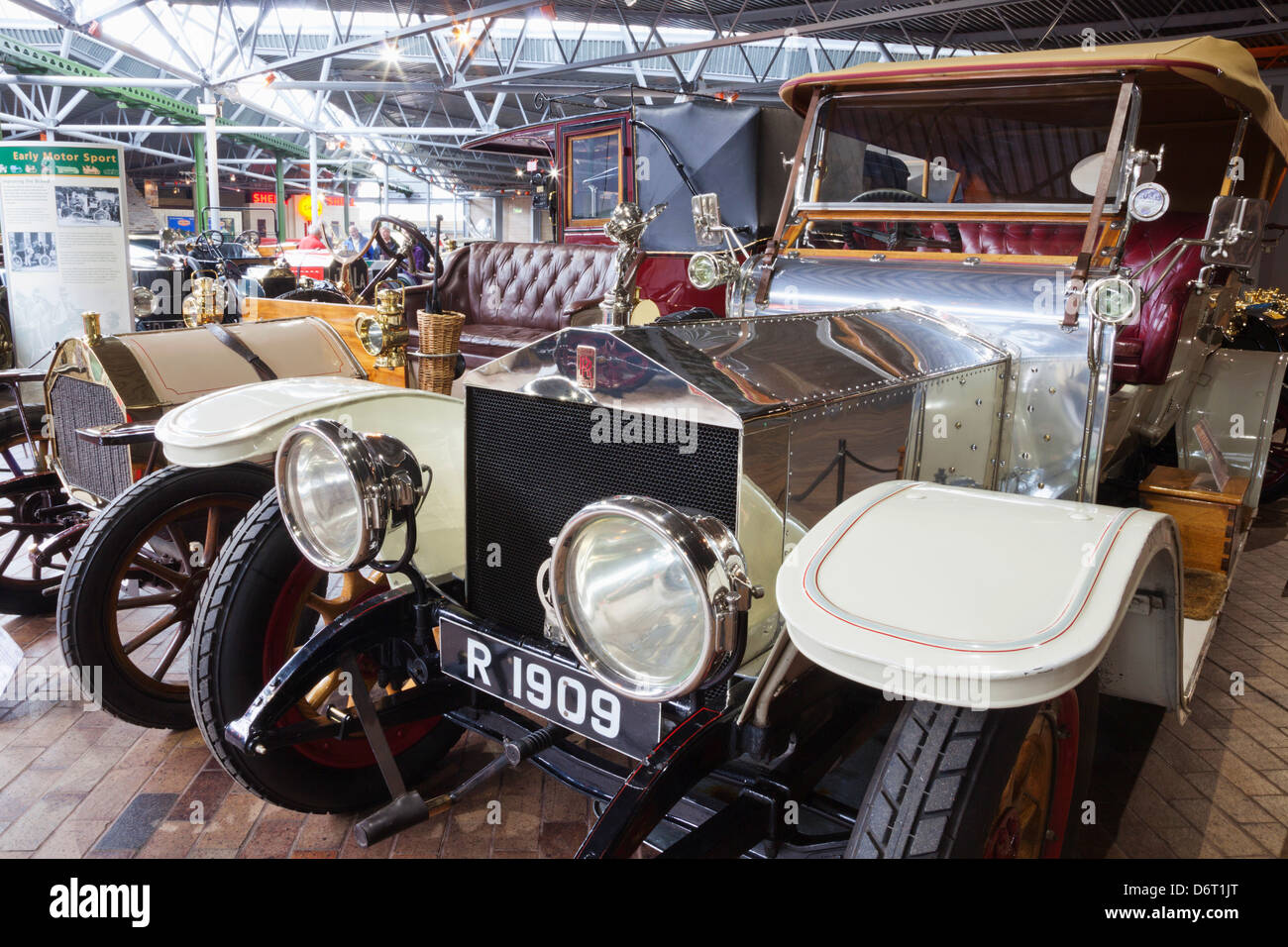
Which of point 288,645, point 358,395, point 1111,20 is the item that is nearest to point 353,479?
point 358,395

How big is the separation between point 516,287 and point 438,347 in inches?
141

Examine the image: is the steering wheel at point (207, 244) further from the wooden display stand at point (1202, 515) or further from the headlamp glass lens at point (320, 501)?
the wooden display stand at point (1202, 515)

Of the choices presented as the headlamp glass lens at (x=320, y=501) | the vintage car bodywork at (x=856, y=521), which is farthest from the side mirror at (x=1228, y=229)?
the headlamp glass lens at (x=320, y=501)

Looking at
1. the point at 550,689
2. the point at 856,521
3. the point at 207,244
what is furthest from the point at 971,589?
the point at 207,244

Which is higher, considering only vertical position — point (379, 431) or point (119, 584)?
point (379, 431)

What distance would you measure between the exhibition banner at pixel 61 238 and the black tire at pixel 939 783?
644 cm

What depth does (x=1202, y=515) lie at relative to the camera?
2.61 metres

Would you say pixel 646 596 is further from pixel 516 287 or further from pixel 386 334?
pixel 516 287

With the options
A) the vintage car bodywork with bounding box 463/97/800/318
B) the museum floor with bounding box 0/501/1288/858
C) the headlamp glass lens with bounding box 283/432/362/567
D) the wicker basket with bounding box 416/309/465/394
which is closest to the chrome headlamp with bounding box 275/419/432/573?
the headlamp glass lens with bounding box 283/432/362/567

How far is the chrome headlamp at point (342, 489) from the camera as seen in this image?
68.6 inches

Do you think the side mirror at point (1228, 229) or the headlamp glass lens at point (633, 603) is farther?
the side mirror at point (1228, 229)

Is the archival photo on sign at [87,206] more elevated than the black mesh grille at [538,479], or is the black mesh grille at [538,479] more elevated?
the archival photo on sign at [87,206]

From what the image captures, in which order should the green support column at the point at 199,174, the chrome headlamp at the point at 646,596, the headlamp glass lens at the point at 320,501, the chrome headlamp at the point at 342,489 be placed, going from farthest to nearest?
the green support column at the point at 199,174
the headlamp glass lens at the point at 320,501
the chrome headlamp at the point at 342,489
the chrome headlamp at the point at 646,596
